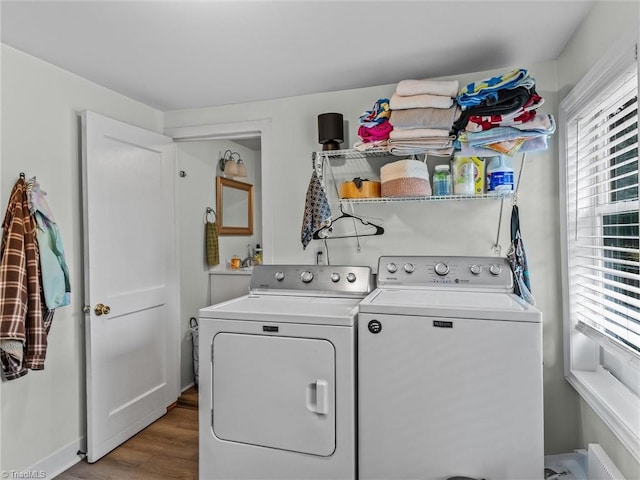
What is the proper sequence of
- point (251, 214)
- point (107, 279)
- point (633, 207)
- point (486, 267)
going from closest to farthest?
1. point (633, 207)
2. point (486, 267)
3. point (107, 279)
4. point (251, 214)

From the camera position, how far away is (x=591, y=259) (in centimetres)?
184

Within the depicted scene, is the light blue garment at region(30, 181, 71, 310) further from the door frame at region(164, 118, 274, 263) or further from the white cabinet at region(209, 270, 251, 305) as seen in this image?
the white cabinet at region(209, 270, 251, 305)

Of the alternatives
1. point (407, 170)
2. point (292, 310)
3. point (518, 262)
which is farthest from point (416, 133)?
point (292, 310)

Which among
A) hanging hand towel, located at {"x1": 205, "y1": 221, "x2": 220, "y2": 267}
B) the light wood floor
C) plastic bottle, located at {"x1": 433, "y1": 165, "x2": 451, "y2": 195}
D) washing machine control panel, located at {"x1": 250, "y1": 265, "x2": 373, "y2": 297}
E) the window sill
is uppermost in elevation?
plastic bottle, located at {"x1": 433, "y1": 165, "x2": 451, "y2": 195}

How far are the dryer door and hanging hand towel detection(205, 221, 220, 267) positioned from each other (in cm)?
167

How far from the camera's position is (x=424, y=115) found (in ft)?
6.33

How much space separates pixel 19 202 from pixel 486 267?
229cm

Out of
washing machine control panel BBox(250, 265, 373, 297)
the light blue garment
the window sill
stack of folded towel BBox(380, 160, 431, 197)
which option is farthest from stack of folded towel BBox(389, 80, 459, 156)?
the light blue garment

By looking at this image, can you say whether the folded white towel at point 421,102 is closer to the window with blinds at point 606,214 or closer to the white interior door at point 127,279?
the window with blinds at point 606,214

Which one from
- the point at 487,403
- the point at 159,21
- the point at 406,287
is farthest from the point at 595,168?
the point at 159,21

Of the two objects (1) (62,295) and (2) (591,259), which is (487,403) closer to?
(2) (591,259)

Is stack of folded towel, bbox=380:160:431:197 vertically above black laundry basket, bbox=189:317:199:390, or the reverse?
stack of folded towel, bbox=380:160:431:197

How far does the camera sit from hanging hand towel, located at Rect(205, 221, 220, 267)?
3376 mm

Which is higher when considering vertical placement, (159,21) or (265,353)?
(159,21)
